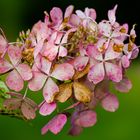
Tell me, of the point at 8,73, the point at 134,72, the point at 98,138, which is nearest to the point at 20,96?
the point at 8,73

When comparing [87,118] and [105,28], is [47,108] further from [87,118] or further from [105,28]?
[105,28]

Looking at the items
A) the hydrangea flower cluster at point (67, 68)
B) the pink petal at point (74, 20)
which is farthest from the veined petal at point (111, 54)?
the pink petal at point (74, 20)

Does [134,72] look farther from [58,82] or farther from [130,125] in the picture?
[58,82]

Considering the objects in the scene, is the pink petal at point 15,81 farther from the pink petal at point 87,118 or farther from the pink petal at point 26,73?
the pink petal at point 87,118

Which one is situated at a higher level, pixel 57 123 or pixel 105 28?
pixel 105 28

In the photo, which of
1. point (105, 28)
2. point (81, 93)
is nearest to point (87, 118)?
point (81, 93)

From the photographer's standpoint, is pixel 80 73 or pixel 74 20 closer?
pixel 80 73
